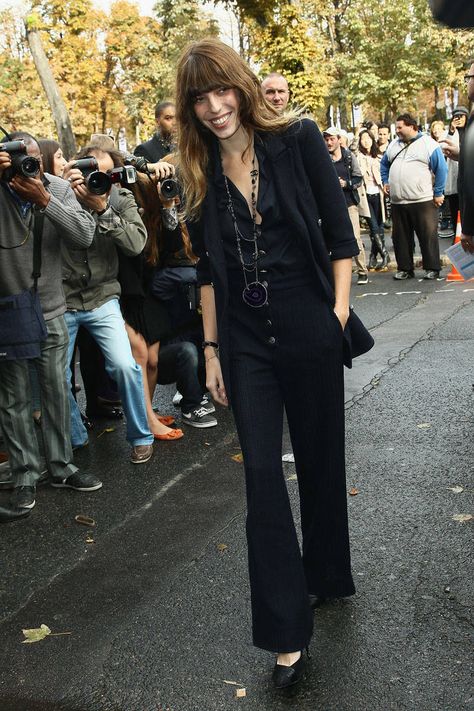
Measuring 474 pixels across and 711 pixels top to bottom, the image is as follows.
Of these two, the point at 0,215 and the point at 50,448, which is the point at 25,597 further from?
the point at 0,215

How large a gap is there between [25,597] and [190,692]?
1.20m

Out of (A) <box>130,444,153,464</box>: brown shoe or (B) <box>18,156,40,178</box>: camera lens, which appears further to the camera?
(A) <box>130,444,153,464</box>: brown shoe

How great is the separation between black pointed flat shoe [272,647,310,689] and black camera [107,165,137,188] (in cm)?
326

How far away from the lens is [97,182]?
5277 millimetres

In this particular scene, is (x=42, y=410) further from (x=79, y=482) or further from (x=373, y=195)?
(x=373, y=195)

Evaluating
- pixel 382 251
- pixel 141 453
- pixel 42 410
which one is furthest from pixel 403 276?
pixel 42 410

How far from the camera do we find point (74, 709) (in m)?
3.02

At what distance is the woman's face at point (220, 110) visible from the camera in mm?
2943

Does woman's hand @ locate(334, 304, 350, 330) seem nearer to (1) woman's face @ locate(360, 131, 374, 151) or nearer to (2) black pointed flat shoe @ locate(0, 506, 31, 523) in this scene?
(2) black pointed flat shoe @ locate(0, 506, 31, 523)

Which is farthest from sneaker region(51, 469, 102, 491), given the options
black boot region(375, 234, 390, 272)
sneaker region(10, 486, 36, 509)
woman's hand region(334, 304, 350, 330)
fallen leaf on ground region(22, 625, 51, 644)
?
black boot region(375, 234, 390, 272)

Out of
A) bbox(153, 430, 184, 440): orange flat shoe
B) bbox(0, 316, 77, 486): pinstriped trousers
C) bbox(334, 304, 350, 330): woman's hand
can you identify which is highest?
bbox(334, 304, 350, 330): woman's hand

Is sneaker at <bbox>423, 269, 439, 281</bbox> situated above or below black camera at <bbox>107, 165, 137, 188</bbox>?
below

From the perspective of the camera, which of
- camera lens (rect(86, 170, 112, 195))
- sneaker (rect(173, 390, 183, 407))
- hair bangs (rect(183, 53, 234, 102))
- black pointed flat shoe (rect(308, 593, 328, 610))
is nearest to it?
hair bangs (rect(183, 53, 234, 102))

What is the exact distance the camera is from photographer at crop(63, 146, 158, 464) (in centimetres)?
555
